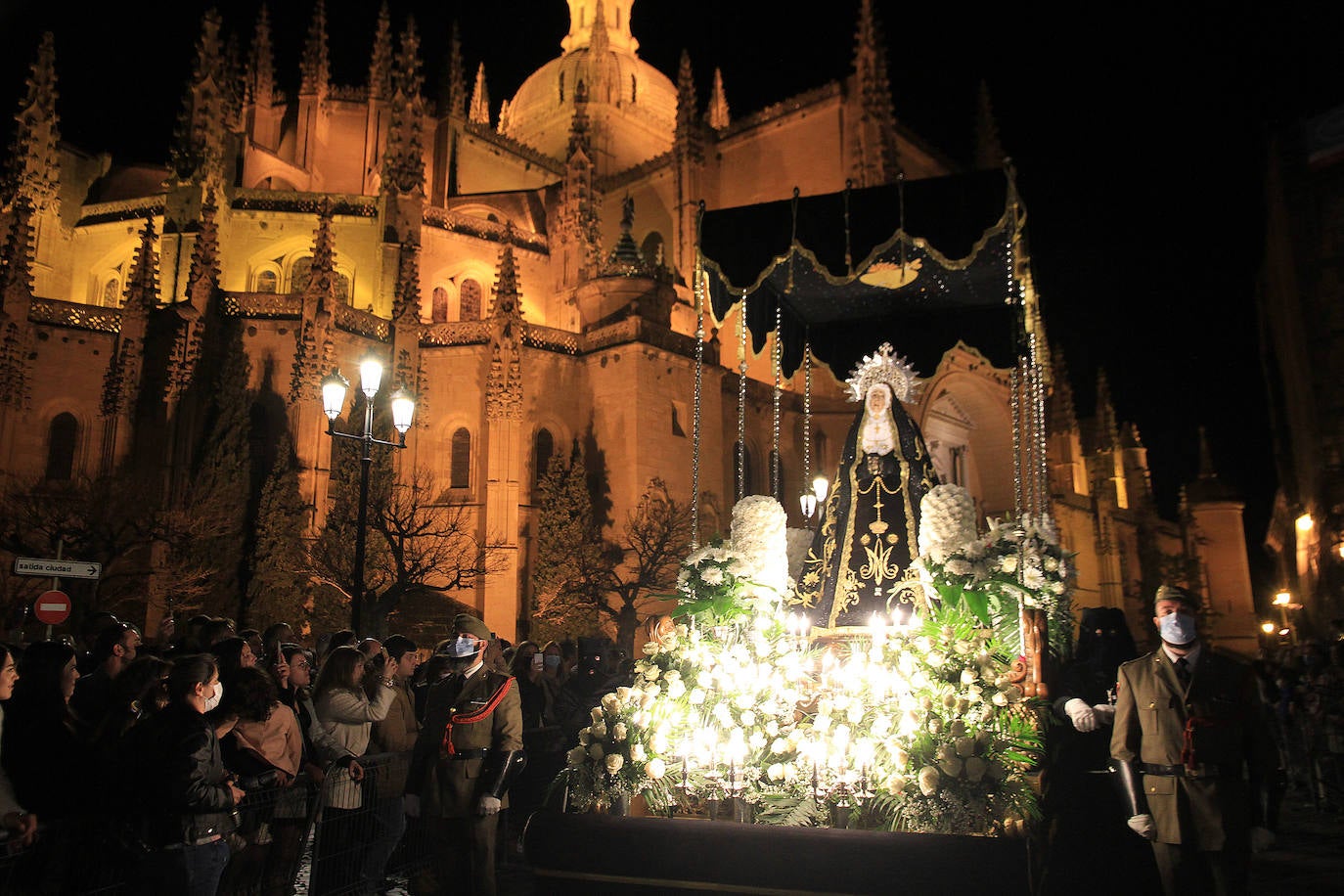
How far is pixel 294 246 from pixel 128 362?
834 centimetres

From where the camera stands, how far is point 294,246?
106 ft

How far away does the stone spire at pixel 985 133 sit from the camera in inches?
1644

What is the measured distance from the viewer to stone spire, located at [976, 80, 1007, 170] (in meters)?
41.8

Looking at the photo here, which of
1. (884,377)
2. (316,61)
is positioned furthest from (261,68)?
(884,377)

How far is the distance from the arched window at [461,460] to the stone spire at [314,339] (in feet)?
14.7

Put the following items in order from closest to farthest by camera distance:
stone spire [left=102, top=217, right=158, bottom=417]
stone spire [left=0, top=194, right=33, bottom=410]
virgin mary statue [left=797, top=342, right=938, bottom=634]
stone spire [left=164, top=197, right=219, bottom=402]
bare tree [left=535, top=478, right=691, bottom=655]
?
1. virgin mary statue [left=797, top=342, right=938, bottom=634]
2. stone spire [left=0, top=194, right=33, bottom=410]
3. stone spire [left=102, top=217, right=158, bottom=417]
4. stone spire [left=164, top=197, right=219, bottom=402]
5. bare tree [left=535, top=478, right=691, bottom=655]

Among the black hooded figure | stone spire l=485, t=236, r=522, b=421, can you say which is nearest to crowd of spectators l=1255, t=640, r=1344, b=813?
the black hooded figure

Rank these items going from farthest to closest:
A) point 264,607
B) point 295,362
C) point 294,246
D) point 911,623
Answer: point 294,246 < point 295,362 < point 264,607 < point 911,623

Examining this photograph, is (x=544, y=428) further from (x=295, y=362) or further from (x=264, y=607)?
(x=264, y=607)

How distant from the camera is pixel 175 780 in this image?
442 centimetres

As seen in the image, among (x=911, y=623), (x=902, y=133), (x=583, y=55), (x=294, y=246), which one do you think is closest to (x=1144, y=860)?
(x=911, y=623)

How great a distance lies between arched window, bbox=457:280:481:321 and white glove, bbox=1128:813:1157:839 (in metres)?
31.1

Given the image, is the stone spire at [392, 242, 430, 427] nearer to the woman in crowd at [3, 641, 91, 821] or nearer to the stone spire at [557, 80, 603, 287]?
the stone spire at [557, 80, 603, 287]

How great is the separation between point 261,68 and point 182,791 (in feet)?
128
